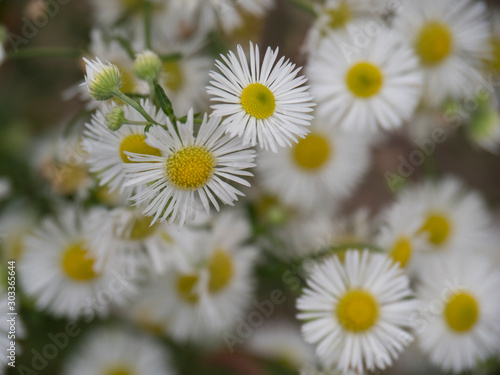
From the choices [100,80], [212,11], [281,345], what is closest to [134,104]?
[100,80]

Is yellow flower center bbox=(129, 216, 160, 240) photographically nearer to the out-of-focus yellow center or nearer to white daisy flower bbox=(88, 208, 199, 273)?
white daisy flower bbox=(88, 208, 199, 273)

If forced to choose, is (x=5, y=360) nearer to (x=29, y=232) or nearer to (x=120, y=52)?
(x=29, y=232)

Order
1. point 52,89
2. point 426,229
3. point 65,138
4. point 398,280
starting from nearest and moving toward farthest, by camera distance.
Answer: point 398,280 < point 65,138 < point 426,229 < point 52,89

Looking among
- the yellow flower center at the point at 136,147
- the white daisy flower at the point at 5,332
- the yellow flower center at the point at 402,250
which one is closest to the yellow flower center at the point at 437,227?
the yellow flower center at the point at 402,250

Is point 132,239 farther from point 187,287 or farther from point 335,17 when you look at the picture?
point 335,17

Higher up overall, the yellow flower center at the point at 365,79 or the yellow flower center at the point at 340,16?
the yellow flower center at the point at 340,16

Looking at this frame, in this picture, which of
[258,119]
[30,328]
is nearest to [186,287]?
[30,328]

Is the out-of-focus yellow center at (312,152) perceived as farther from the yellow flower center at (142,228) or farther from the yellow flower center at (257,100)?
the yellow flower center at (257,100)
